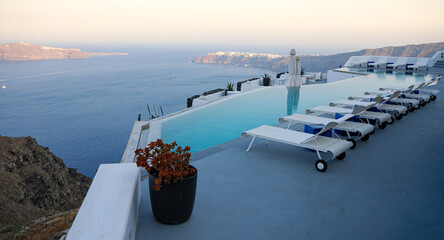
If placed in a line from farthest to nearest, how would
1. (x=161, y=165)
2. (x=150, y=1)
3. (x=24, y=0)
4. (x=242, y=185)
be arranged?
(x=24, y=0) → (x=150, y=1) → (x=242, y=185) → (x=161, y=165)

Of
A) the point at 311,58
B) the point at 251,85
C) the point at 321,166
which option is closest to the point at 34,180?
the point at 251,85

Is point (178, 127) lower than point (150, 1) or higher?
lower

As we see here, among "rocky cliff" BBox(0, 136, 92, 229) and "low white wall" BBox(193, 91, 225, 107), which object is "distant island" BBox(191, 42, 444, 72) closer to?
"low white wall" BBox(193, 91, 225, 107)

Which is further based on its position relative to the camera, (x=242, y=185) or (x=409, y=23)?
(x=409, y=23)

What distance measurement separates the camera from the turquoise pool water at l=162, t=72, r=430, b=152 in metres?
6.13

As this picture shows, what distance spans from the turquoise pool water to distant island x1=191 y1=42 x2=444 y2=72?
18.3m

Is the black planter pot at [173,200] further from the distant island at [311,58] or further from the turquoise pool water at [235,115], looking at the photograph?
the distant island at [311,58]

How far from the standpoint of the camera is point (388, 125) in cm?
629

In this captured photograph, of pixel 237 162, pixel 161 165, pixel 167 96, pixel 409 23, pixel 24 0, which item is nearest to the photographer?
pixel 161 165

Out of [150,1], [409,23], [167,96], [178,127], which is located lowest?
[167,96]

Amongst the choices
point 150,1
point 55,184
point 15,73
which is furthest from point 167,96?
point 15,73

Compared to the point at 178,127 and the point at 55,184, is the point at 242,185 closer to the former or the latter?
the point at 178,127

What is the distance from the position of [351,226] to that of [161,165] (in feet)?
5.36

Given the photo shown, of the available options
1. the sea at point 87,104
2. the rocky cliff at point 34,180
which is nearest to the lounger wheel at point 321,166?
the rocky cliff at point 34,180
